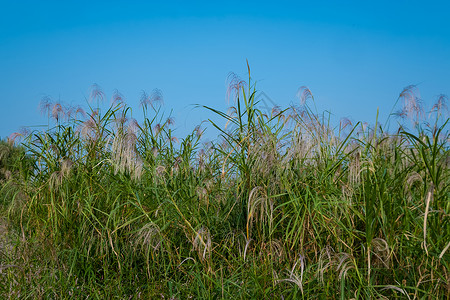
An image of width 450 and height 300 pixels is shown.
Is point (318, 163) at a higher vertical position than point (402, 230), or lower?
higher

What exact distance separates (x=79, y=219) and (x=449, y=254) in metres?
2.83

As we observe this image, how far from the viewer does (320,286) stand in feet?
8.66

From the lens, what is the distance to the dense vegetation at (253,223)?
2.68 m

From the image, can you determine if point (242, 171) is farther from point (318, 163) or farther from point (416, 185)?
point (416, 185)

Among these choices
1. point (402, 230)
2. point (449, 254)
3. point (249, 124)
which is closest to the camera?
point (449, 254)

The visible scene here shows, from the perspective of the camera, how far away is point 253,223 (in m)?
3.26

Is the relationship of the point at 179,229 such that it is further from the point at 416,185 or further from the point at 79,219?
the point at 416,185

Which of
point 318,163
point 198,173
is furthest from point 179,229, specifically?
point 318,163

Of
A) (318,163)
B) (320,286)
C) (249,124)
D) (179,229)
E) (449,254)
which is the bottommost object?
(320,286)

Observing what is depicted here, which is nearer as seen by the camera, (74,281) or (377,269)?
(377,269)

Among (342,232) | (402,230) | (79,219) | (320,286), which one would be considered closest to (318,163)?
(342,232)

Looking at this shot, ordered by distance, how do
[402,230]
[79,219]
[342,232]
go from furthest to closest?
1. [79,219]
2. [342,232]
3. [402,230]

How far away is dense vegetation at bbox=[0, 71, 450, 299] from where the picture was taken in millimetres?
2678

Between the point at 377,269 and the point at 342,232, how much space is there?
393 millimetres
